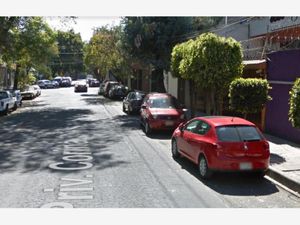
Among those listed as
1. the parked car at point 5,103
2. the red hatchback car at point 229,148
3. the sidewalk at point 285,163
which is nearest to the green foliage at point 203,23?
the parked car at point 5,103

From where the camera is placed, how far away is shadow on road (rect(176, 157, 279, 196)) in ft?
29.0

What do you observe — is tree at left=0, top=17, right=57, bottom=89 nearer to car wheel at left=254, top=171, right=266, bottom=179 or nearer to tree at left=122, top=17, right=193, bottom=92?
tree at left=122, top=17, right=193, bottom=92

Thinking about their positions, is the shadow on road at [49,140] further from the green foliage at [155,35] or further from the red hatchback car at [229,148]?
the green foliage at [155,35]

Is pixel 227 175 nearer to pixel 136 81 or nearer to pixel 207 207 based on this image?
pixel 207 207

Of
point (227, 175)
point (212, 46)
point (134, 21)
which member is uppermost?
point (134, 21)

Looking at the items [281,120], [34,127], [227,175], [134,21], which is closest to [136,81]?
[134,21]

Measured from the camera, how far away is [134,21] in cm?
2614

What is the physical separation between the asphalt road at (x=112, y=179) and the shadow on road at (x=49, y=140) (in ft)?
0.09

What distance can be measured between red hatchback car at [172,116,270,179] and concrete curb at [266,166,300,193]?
0.36 m

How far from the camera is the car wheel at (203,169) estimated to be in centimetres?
958

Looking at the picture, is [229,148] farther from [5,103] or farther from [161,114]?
[5,103]

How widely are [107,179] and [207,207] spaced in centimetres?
277

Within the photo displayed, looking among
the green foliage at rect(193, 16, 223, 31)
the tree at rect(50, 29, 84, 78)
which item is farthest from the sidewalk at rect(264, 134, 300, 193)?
the tree at rect(50, 29, 84, 78)

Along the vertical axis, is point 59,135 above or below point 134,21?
below
